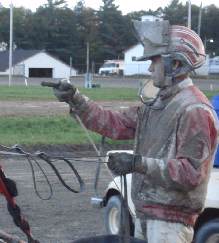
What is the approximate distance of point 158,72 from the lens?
13.2ft

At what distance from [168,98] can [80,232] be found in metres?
4.18

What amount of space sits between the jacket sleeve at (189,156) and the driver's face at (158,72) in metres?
0.22

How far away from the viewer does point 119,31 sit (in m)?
108

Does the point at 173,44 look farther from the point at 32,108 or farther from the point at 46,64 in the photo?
the point at 46,64

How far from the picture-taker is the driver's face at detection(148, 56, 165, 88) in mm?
4006

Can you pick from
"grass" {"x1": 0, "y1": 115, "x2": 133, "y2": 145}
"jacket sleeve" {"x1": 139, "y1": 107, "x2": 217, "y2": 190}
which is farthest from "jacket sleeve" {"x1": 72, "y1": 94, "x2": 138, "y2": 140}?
"grass" {"x1": 0, "y1": 115, "x2": 133, "y2": 145}

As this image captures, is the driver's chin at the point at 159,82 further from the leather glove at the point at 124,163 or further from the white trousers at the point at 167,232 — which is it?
the white trousers at the point at 167,232

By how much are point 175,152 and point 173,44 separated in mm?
554

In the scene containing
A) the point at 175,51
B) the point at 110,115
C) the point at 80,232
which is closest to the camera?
the point at 175,51

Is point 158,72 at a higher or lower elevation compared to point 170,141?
higher

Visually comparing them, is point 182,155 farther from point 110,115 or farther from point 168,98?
point 110,115

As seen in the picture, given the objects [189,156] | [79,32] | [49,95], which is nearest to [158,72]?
[189,156]

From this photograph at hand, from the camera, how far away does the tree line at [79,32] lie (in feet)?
334

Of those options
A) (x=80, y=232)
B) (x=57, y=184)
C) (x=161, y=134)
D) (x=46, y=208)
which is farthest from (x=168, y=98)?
(x=57, y=184)
